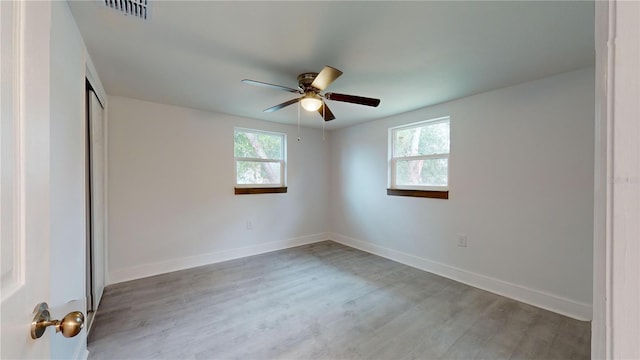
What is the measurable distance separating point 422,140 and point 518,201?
4.38 ft

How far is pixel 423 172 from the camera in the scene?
3482mm

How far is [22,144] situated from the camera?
523 mm

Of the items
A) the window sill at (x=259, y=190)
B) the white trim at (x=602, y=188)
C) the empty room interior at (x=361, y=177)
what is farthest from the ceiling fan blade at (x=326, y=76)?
the window sill at (x=259, y=190)

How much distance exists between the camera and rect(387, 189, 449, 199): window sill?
3.18 meters

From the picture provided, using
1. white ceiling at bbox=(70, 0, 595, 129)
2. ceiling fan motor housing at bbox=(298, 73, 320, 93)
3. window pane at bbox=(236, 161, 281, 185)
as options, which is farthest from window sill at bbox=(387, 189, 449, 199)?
ceiling fan motor housing at bbox=(298, 73, 320, 93)

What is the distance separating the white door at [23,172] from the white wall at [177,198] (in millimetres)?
2883

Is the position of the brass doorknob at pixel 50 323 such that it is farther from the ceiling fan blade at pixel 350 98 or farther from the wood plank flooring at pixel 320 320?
the ceiling fan blade at pixel 350 98

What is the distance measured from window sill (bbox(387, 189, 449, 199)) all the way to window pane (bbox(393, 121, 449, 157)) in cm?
51

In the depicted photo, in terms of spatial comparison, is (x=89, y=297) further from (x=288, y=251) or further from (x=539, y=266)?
(x=539, y=266)

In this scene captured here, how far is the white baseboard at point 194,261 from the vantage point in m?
3.01

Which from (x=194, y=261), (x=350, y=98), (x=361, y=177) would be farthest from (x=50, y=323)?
(x=361, y=177)

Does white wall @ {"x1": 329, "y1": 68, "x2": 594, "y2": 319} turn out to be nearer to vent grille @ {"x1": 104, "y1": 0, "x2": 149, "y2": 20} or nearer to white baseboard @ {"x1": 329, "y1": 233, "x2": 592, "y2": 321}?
white baseboard @ {"x1": 329, "y1": 233, "x2": 592, "y2": 321}
